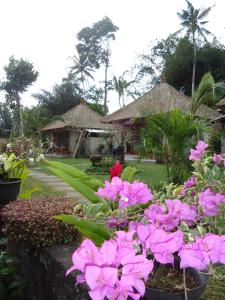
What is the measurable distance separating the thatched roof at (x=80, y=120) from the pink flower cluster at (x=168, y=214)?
88.7 feet

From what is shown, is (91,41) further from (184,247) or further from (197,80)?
(184,247)

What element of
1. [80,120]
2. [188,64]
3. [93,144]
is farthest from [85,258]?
[80,120]

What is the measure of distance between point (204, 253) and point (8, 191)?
10.8 feet

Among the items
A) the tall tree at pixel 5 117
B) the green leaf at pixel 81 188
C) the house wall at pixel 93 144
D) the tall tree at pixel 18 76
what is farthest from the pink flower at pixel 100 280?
the tall tree at pixel 5 117

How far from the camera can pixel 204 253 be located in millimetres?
821

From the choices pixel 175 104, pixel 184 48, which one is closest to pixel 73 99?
pixel 184 48

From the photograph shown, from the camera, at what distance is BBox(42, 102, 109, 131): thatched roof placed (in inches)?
1142

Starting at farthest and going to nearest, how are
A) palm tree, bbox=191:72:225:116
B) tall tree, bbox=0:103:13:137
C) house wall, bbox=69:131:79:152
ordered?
tall tree, bbox=0:103:13:137 → house wall, bbox=69:131:79:152 → palm tree, bbox=191:72:225:116

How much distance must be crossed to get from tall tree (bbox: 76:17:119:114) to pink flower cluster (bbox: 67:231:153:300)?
1579 inches

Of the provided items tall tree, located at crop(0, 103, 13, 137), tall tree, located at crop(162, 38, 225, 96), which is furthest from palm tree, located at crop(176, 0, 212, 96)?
tall tree, located at crop(0, 103, 13, 137)

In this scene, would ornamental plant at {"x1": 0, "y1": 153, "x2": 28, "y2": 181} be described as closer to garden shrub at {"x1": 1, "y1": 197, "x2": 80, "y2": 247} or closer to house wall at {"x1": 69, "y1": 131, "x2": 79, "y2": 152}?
garden shrub at {"x1": 1, "y1": 197, "x2": 80, "y2": 247}

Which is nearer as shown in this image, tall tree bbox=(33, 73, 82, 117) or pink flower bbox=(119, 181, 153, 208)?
pink flower bbox=(119, 181, 153, 208)

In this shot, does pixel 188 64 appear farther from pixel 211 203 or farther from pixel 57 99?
pixel 211 203

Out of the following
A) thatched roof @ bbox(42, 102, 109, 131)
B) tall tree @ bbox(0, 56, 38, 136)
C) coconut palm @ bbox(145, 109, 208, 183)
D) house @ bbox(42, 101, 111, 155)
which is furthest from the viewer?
tall tree @ bbox(0, 56, 38, 136)
